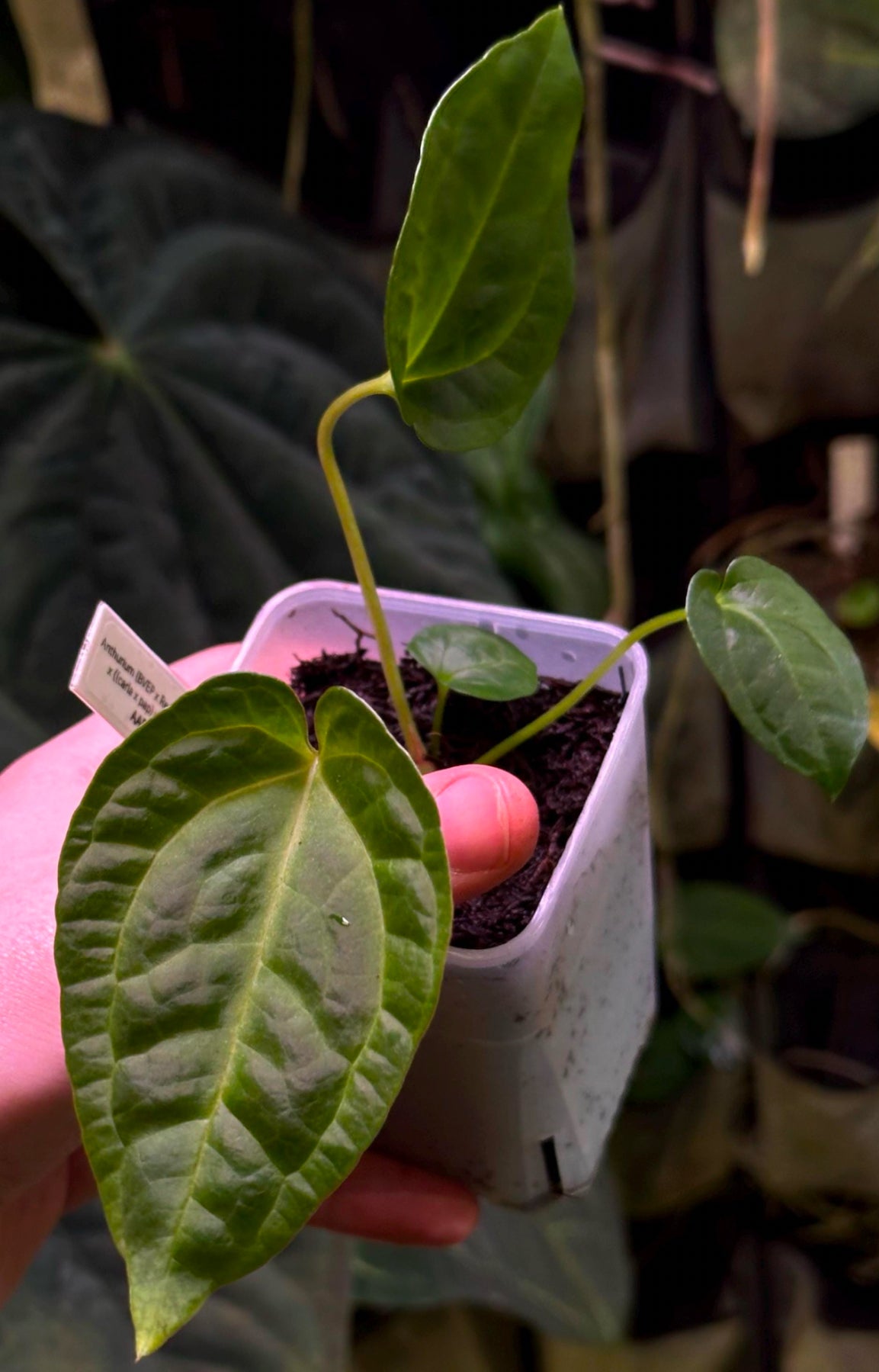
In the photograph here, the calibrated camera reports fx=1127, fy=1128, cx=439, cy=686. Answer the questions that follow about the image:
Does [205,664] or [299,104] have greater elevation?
[299,104]

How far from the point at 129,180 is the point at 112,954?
2.12ft

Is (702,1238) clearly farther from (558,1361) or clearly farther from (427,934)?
(427,934)

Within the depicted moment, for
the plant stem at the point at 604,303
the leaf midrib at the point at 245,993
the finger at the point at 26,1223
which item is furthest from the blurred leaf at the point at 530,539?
the leaf midrib at the point at 245,993

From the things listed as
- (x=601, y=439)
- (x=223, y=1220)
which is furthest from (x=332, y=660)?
(x=601, y=439)

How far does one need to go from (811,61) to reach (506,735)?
0.76 m

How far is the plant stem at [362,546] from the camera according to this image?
385 millimetres

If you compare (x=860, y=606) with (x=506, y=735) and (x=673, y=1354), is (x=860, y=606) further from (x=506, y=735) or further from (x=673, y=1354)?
(x=673, y=1354)

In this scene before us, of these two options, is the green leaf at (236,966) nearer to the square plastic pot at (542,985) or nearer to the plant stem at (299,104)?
the square plastic pot at (542,985)

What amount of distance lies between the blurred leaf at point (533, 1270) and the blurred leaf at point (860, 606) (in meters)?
0.63

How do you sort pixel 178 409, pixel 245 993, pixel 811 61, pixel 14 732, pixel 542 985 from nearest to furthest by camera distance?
pixel 245 993
pixel 542 985
pixel 14 732
pixel 178 409
pixel 811 61

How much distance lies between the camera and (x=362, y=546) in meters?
0.44

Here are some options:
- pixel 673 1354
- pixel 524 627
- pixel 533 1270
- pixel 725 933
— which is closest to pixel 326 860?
pixel 524 627

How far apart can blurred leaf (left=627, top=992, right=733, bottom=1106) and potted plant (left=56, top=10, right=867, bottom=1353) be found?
994mm

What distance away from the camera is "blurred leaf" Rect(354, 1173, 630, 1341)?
3.36 ft
